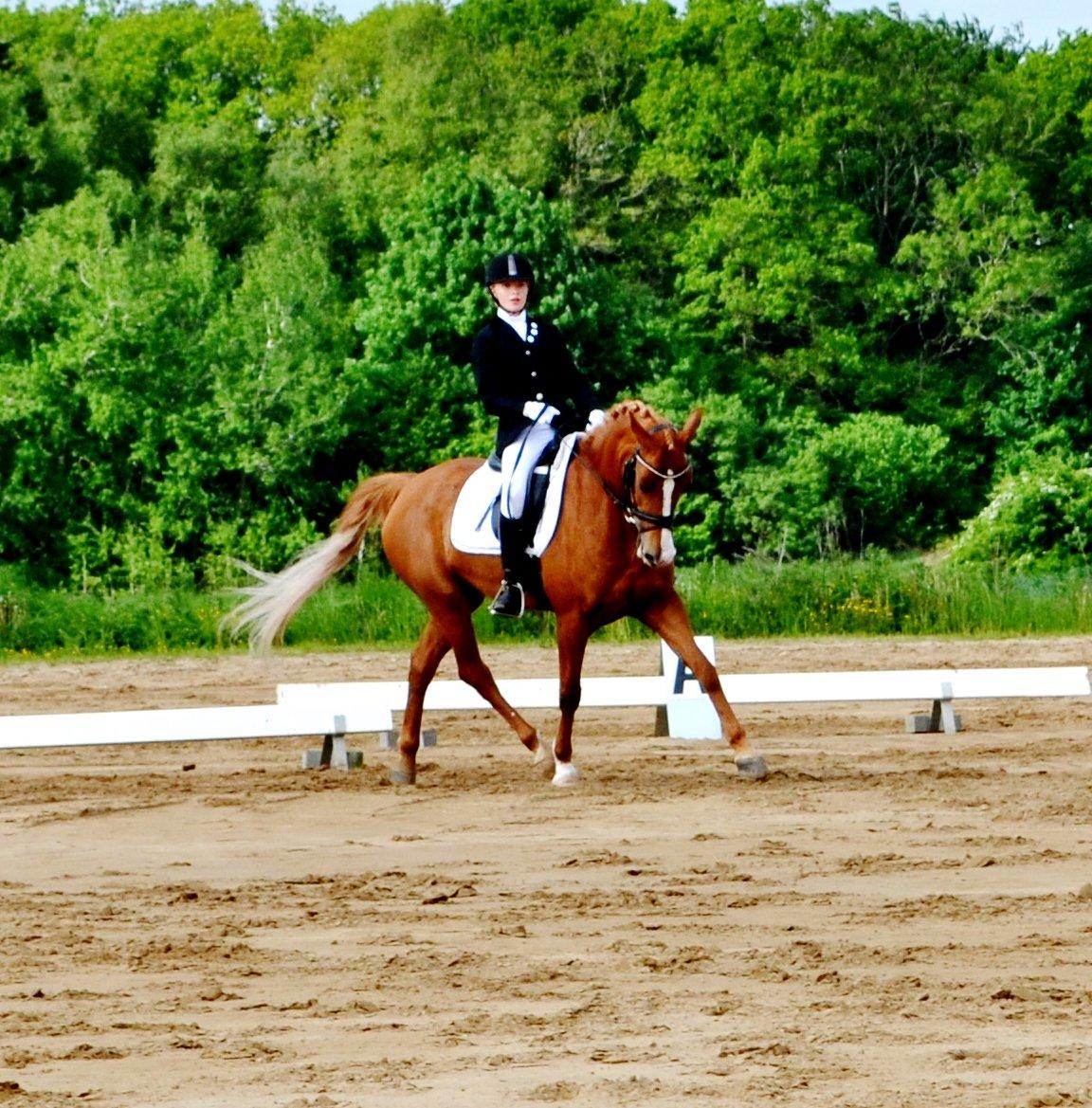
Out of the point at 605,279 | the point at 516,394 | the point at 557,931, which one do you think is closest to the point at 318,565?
the point at 516,394

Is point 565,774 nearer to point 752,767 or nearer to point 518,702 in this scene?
point 752,767

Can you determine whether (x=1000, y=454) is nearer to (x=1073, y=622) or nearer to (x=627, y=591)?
(x=1073, y=622)

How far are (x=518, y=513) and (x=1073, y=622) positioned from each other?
14529 millimetres

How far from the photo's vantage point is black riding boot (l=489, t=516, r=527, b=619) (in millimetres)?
11445

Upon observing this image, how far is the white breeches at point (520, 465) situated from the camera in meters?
11.4

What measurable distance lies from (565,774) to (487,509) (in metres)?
1.48

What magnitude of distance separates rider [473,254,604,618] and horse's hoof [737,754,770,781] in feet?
4.57

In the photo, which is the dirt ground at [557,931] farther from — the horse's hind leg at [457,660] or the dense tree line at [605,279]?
the dense tree line at [605,279]

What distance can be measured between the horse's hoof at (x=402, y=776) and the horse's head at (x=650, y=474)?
1792 mm

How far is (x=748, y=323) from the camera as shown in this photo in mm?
47219

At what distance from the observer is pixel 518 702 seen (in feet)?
42.2

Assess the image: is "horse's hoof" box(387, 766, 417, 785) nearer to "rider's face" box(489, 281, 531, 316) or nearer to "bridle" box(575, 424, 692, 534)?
"bridle" box(575, 424, 692, 534)

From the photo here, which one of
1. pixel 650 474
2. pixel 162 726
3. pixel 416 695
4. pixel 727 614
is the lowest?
pixel 162 726

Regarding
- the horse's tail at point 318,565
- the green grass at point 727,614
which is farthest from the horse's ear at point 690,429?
the green grass at point 727,614
